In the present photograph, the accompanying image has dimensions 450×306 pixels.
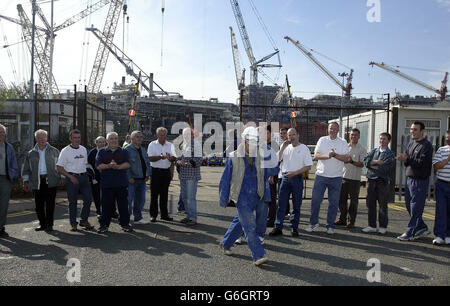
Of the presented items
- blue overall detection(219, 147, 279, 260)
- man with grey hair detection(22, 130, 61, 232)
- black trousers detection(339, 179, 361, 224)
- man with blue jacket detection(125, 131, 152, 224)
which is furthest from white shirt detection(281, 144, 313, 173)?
man with grey hair detection(22, 130, 61, 232)

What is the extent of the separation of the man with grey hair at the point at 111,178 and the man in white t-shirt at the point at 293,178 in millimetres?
2795

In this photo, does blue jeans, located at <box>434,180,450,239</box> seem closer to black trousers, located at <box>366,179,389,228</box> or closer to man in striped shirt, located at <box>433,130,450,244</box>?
man in striped shirt, located at <box>433,130,450,244</box>

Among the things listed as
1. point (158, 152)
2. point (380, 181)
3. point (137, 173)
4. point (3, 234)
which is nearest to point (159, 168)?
point (158, 152)

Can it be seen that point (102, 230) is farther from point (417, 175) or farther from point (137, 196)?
point (417, 175)

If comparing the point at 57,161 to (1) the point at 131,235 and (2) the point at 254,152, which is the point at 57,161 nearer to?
(1) the point at 131,235

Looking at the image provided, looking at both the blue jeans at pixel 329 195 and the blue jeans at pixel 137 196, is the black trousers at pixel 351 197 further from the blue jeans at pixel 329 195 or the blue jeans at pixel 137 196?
the blue jeans at pixel 137 196

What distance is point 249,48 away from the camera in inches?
4050

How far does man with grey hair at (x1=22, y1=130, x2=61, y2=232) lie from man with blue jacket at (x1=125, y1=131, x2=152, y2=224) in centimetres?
145

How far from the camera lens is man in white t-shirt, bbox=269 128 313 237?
6719 millimetres

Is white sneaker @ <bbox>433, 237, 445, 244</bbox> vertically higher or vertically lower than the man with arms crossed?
lower

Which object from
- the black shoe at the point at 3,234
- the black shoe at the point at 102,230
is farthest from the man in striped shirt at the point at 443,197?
the black shoe at the point at 3,234

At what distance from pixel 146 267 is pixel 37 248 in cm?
210

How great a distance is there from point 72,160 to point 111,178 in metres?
0.88

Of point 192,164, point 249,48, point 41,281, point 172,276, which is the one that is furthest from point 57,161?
point 249,48
